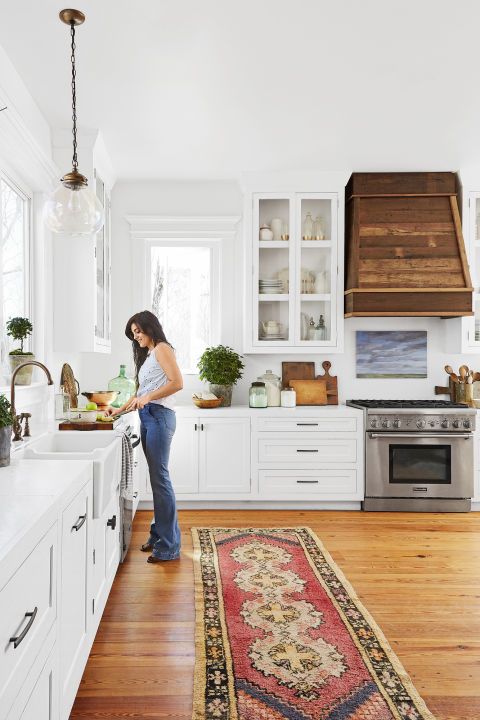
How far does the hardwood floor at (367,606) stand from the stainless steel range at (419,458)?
0.59 feet

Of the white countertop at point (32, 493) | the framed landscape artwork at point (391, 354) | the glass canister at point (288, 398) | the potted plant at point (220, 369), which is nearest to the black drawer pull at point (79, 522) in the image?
the white countertop at point (32, 493)

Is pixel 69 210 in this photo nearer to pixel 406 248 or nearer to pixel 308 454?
pixel 308 454

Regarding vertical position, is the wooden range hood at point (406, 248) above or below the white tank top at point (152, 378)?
above

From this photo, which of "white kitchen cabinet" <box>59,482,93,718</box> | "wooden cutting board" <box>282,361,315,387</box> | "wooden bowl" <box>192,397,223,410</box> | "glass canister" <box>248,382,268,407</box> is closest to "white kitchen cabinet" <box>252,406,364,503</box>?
"glass canister" <box>248,382,268,407</box>

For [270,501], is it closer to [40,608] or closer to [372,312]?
[372,312]

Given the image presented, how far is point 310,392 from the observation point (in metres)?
4.89

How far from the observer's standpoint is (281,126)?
3730 mm

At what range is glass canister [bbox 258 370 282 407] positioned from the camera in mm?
4812

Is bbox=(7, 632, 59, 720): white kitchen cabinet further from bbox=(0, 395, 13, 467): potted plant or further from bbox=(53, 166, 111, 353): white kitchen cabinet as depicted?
bbox=(53, 166, 111, 353): white kitchen cabinet

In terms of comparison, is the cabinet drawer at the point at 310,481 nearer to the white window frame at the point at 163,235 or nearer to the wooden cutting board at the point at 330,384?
the wooden cutting board at the point at 330,384

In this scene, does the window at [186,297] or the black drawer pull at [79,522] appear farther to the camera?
the window at [186,297]

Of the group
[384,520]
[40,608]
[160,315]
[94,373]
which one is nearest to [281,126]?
[160,315]

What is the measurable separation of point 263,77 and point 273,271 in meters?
1.93

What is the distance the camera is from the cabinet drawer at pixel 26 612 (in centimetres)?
111
